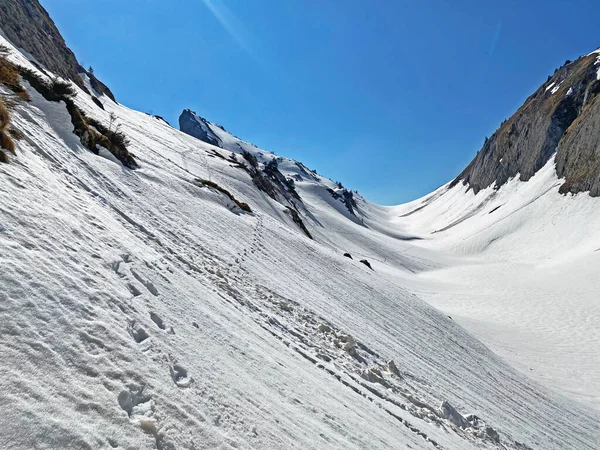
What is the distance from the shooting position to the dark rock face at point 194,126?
143512 mm

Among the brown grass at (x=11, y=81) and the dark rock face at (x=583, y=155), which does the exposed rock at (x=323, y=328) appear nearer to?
the brown grass at (x=11, y=81)

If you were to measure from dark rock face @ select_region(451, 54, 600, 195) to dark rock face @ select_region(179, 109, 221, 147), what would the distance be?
91917 millimetres

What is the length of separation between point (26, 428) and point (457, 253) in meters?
69.0

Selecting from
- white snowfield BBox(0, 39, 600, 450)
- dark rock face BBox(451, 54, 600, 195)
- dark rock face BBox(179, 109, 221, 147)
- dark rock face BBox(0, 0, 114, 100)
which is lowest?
white snowfield BBox(0, 39, 600, 450)

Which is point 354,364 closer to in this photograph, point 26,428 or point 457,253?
point 26,428

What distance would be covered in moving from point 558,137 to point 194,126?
122 m

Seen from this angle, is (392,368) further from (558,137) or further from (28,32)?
(558,137)

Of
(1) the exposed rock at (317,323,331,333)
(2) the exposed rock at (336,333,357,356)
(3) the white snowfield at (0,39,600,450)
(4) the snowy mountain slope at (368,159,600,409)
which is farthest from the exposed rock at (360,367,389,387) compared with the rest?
(4) the snowy mountain slope at (368,159,600,409)

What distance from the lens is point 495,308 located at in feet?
97.7

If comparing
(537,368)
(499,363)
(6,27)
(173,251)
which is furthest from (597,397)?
(6,27)

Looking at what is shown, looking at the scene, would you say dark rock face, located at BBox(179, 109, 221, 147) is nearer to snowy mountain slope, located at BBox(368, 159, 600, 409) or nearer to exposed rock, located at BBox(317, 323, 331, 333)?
snowy mountain slope, located at BBox(368, 159, 600, 409)

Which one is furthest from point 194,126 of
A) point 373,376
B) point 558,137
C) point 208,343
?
point 208,343

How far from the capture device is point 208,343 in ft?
17.5

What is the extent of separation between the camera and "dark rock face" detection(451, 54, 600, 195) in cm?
6122
